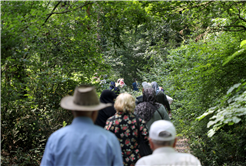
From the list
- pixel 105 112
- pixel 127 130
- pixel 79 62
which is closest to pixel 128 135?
pixel 127 130

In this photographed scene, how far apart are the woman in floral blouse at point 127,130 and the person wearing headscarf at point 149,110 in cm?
148

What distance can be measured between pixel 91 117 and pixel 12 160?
4.34 metres

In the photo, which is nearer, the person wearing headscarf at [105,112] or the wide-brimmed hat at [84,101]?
the wide-brimmed hat at [84,101]

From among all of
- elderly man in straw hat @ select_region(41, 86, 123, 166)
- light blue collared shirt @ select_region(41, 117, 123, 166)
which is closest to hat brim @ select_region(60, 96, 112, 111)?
elderly man in straw hat @ select_region(41, 86, 123, 166)

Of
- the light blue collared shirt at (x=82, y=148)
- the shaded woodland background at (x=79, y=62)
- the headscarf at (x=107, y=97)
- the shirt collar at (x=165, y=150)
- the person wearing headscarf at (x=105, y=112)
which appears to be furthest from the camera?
the shaded woodland background at (x=79, y=62)

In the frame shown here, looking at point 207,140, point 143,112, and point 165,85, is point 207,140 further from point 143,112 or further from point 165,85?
point 165,85

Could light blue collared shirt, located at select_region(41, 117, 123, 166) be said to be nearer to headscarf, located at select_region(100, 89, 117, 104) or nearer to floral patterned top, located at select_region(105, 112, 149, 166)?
floral patterned top, located at select_region(105, 112, 149, 166)

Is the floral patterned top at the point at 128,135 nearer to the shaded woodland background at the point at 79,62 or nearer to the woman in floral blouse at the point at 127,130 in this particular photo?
the woman in floral blouse at the point at 127,130

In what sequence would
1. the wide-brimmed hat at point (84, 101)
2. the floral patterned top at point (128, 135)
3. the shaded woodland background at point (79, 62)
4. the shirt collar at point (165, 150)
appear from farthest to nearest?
the shaded woodland background at point (79, 62)
the floral patterned top at point (128, 135)
the wide-brimmed hat at point (84, 101)
the shirt collar at point (165, 150)

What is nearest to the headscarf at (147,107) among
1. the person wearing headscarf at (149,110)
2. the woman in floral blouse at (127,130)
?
the person wearing headscarf at (149,110)

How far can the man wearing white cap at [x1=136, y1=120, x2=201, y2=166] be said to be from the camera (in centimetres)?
233

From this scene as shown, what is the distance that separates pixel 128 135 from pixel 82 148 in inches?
74.5

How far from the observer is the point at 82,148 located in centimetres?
227

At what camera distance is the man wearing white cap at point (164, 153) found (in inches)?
91.8
